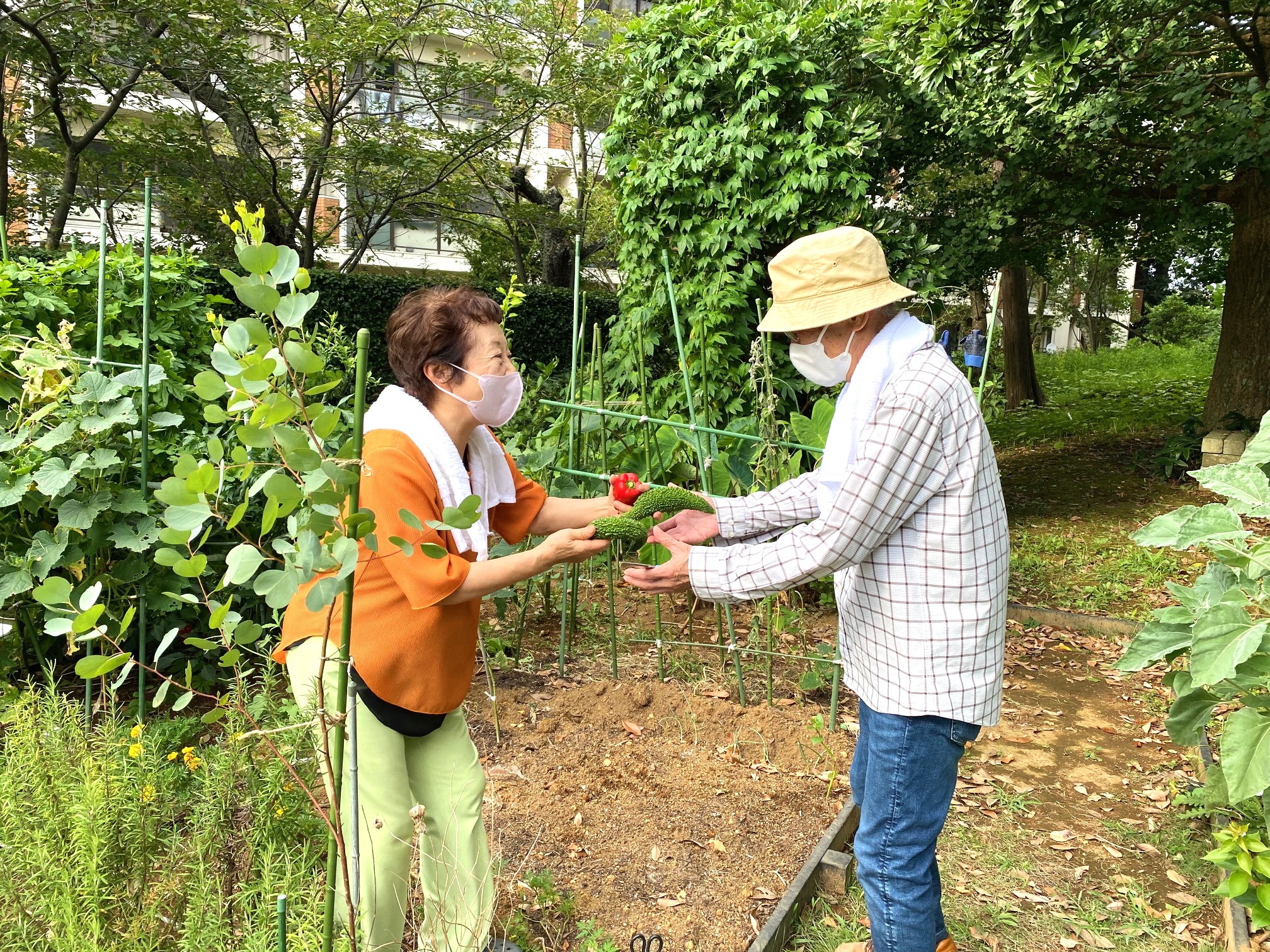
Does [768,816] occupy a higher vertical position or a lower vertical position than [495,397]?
lower

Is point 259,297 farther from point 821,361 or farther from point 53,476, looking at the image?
point 53,476

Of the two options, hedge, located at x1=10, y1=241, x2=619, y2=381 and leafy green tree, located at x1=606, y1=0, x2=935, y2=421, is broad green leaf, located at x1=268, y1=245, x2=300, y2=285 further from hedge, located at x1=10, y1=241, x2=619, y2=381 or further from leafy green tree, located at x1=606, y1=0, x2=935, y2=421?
hedge, located at x1=10, y1=241, x2=619, y2=381

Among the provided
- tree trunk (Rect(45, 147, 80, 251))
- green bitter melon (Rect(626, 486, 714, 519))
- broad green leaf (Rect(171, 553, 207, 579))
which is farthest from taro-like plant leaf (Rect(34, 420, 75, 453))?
tree trunk (Rect(45, 147, 80, 251))

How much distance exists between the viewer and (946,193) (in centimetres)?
687

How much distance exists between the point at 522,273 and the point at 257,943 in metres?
14.5

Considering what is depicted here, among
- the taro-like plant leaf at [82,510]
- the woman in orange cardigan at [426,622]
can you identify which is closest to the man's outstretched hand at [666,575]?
the woman in orange cardigan at [426,622]

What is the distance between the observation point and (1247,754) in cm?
190

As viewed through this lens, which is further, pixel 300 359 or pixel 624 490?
pixel 624 490

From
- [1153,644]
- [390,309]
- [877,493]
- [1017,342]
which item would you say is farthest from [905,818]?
[1017,342]

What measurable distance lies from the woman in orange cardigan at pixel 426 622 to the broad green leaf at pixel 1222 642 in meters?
1.39

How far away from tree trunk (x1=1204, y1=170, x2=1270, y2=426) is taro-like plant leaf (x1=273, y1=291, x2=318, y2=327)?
27.4ft

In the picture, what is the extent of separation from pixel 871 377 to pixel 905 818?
973 millimetres

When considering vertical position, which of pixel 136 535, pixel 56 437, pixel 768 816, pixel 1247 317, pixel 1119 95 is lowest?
pixel 768 816

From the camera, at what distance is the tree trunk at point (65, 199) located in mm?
9203
